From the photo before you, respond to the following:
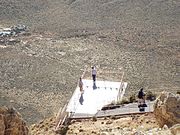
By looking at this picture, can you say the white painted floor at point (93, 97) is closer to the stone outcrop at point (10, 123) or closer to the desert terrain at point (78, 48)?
the desert terrain at point (78, 48)

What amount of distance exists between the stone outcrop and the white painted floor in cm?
656

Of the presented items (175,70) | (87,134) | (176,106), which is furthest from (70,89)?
(176,106)

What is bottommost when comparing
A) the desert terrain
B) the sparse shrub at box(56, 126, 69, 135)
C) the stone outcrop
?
the sparse shrub at box(56, 126, 69, 135)

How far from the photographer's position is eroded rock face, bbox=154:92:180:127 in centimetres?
1823

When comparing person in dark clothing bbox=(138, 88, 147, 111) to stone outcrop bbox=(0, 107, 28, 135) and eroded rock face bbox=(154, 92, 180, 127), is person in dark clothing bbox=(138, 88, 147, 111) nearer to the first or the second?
eroded rock face bbox=(154, 92, 180, 127)

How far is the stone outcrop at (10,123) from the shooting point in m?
17.5

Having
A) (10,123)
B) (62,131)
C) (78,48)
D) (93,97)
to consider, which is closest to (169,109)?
(62,131)

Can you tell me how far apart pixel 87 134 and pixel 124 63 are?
24.7 metres

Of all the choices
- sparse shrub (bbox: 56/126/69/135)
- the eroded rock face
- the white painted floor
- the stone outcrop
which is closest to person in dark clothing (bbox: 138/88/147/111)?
the white painted floor

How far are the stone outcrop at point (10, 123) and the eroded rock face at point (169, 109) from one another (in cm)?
486

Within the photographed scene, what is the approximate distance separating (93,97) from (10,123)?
9731mm

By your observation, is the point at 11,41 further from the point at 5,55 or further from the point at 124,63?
the point at 124,63

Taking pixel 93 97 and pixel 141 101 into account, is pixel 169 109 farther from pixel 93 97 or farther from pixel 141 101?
pixel 93 97

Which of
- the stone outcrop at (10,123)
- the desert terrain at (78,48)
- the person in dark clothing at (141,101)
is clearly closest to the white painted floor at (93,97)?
the person in dark clothing at (141,101)
